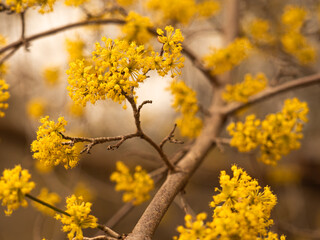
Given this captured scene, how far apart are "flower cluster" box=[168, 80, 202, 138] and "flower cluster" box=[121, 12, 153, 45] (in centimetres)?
43

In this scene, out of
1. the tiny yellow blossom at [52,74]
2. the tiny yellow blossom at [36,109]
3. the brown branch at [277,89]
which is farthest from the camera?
the tiny yellow blossom at [36,109]

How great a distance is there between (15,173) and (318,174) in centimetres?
517

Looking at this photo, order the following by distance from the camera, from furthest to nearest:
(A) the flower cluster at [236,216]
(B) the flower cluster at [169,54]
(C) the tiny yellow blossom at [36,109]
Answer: (C) the tiny yellow blossom at [36,109]
(B) the flower cluster at [169,54]
(A) the flower cluster at [236,216]

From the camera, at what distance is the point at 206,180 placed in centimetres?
531

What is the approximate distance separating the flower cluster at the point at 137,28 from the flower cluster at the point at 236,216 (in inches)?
54.9

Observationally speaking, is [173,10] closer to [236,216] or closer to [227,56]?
[227,56]

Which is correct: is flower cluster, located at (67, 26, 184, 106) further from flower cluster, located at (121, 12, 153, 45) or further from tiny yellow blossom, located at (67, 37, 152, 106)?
flower cluster, located at (121, 12, 153, 45)

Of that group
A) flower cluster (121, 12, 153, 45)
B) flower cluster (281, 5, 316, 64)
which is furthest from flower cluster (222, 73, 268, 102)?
flower cluster (281, 5, 316, 64)

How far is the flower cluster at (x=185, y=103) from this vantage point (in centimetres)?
254

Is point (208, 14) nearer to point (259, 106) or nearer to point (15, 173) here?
point (259, 106)

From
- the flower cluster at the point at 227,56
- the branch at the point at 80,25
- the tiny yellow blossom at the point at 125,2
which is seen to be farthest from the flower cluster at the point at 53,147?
the tiny yellow blossom at the point at 125,2

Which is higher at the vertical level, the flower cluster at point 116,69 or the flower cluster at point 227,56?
the flower cluster at point 227,56

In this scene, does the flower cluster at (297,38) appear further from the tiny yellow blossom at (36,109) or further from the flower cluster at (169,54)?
the tiny yellow blossom at (36,109)

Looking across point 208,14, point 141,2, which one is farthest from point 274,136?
point 141,2
